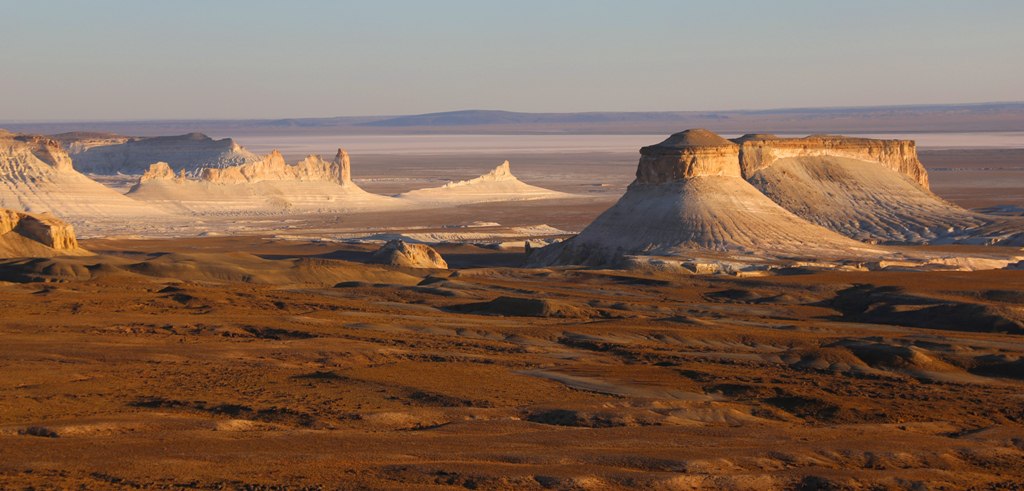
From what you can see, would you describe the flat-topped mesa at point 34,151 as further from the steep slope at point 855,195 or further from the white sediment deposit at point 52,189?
the steep slope at point 855,195

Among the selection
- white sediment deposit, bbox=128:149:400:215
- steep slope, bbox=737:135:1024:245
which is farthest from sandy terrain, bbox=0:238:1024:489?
white sediment deposit, bbox=128:149:400:215

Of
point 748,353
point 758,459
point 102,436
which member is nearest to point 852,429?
point 758,459

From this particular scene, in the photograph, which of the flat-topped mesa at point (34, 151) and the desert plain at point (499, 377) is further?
the flat-topped mesa at point (34, 151)

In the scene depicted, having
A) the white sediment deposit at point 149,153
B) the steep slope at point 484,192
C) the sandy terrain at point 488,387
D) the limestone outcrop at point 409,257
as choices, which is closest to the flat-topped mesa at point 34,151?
the steep slope at point 484,192

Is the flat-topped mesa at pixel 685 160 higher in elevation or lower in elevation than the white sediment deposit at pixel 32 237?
higher

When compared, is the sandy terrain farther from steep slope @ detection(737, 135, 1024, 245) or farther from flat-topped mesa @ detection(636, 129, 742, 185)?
steep slope @ detection(737, 135, 1024, 245)

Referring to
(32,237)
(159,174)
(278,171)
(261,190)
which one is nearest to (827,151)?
(32,237)
